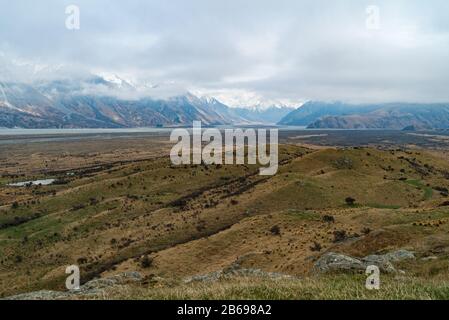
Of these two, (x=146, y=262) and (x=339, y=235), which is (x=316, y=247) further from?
(x=146, y=262)

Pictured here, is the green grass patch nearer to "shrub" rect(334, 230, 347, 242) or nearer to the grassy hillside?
the grassy hillside

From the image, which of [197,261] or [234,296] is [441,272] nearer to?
[234,296]

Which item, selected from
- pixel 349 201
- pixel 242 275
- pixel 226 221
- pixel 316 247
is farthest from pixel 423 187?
pixel 242 275

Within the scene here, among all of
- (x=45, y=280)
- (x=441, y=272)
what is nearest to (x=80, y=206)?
(x=45, y=280)

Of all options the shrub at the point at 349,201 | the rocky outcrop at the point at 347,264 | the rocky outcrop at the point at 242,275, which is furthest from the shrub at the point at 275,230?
the rocky outcrop at the point at 347,264

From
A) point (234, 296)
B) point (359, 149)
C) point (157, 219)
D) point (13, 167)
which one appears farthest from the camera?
point (13, 167)

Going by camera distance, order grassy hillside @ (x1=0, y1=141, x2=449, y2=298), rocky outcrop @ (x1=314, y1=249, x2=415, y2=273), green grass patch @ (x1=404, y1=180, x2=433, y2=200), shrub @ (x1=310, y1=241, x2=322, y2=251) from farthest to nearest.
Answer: green grass patch @ (x1=404, y1=180, x2=433, y2=200), shrub @ (x1=310, y1=241, x2=322, y2=251), grassy hillside @ (x1=0, y1=141, x2=449, y2=298), rocky outcrop @ (x1=314, y1=249, x2=415, y2=273)

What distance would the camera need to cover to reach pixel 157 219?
61.0 metres

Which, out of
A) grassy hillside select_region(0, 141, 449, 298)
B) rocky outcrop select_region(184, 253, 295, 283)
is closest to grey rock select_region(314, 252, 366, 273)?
grassy hillside select_region(0, 141, 449, 298)

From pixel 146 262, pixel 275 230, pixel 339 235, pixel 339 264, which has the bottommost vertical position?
pixel 146 262

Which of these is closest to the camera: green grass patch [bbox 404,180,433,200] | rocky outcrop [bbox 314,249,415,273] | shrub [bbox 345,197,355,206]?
rocky outcrop [bbox 314,249,415,273]

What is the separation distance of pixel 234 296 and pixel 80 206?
66.3m

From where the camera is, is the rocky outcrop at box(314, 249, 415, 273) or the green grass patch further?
the green grass patch
